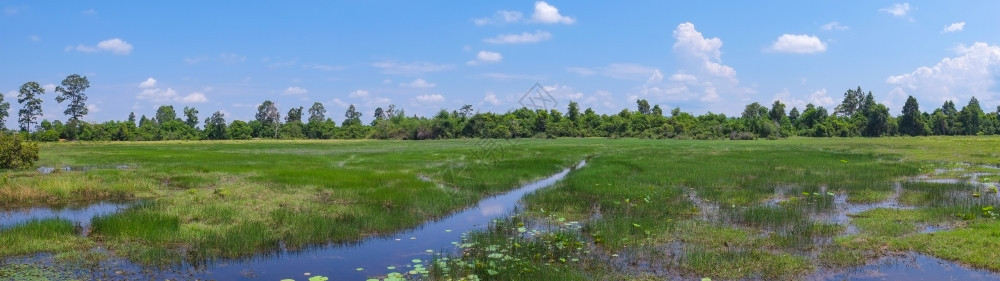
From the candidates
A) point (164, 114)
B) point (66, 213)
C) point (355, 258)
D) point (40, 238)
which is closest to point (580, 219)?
point (355, 258)

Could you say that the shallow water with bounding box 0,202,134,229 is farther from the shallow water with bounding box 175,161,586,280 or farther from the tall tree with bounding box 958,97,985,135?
the tall tree with bounding box 958,97,985,135

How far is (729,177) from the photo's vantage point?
23.0m

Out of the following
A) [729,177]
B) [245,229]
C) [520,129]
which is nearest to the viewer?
[245,229]

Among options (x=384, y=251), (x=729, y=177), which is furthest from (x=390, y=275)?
(x=729, y=177)

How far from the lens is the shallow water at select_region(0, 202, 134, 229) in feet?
45.2

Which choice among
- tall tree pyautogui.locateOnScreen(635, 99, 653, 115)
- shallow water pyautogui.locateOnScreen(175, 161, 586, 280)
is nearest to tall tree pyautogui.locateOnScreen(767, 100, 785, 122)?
tall tree pyautogui.locateOnScreen(635, 99, 653, 115)

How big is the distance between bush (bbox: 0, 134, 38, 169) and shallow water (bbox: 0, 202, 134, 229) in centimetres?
1402

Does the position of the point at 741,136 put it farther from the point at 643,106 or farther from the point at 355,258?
the point at 355,258

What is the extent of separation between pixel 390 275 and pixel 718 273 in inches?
207

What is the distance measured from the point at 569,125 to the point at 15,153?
78.7m

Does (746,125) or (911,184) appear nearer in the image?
(911,184)

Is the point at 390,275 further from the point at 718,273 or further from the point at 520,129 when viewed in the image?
the point at 520,129

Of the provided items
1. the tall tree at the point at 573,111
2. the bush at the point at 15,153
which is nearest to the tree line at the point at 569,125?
the tall tree at the point at 573,111

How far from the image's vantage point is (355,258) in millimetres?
10531
